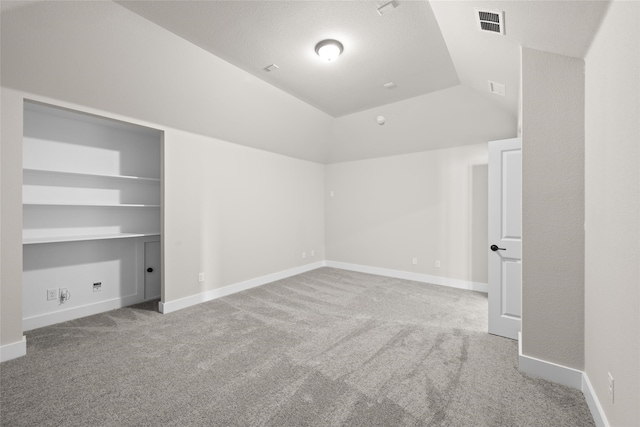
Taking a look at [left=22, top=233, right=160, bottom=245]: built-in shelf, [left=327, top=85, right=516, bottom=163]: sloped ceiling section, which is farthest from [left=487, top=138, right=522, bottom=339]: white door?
[left=22, top=233, right=160, bottom=245]: built-in shelf

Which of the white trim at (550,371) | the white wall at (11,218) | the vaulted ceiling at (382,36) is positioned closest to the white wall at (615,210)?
the white trim at (550,371)

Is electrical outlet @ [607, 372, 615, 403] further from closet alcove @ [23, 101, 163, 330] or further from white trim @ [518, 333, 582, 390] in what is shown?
closet alcove @ [23, 101, 163, 330]

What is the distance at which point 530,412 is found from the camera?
168cm

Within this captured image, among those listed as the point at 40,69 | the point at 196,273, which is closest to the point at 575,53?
the point at 40,69

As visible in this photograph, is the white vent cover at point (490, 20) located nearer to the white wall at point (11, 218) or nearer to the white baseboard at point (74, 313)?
the white wall at point (11, 218)

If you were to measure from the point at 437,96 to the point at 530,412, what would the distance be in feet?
11.9

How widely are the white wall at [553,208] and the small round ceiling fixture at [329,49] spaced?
1.57 m

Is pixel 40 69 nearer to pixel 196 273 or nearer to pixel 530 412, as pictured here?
pixel 196 273

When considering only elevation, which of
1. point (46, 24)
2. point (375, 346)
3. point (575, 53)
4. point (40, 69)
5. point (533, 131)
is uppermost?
point (46, 24)

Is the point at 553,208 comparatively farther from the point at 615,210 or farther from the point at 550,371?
the point at 550,371

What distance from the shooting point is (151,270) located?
13.0 ft

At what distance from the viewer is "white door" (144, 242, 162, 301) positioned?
3906mm

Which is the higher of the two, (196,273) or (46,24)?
(46,24)

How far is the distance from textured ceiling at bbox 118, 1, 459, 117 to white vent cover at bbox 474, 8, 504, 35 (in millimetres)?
436
